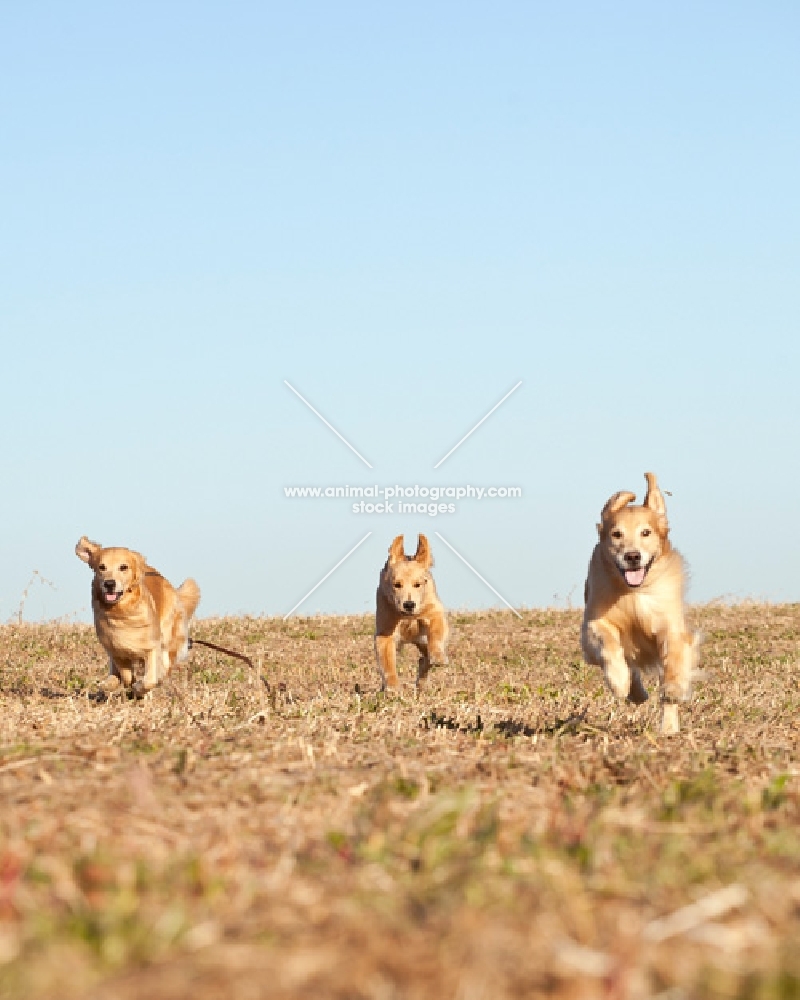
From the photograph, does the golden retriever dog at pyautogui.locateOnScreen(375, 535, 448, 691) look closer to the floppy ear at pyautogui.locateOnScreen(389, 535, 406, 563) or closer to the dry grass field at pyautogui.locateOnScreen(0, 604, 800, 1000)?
the floppy ear at pyautogui.locateOnScreen(389, 535, 406, 563)

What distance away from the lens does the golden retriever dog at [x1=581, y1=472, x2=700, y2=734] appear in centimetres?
893

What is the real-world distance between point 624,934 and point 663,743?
4331mm

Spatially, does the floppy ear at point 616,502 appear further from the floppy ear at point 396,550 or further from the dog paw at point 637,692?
the floppy ear at point 396,550

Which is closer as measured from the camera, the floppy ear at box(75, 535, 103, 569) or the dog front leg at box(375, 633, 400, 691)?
the floppy ear at box(75, 535, 103, 569)

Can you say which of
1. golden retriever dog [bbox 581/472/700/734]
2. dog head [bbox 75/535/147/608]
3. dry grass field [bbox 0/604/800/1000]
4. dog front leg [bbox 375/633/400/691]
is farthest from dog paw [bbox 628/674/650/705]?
dog head [bbox 75/535/147/608]

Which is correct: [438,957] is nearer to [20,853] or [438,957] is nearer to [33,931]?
[33,931]

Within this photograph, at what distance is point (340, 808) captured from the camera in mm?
4523

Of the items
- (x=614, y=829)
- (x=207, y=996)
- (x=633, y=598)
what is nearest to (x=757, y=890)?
(x=614, y=829)

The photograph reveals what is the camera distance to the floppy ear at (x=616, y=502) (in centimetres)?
917

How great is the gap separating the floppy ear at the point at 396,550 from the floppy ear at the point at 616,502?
5.31 metres

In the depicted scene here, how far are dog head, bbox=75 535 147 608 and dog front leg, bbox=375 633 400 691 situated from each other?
2891 millimetres

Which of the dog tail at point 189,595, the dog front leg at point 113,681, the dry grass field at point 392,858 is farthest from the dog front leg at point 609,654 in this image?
the dog tail at point 189,595

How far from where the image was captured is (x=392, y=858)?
3.59 m

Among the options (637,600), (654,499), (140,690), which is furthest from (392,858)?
(140,690)
